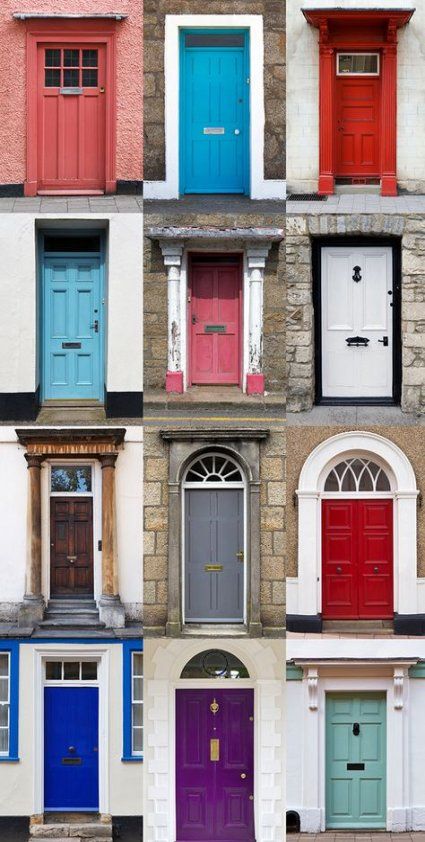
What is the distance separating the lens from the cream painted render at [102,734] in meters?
12.5

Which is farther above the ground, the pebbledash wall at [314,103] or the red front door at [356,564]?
the pebbledash wall at [314,103]

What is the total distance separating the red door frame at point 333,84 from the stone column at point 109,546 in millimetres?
3479

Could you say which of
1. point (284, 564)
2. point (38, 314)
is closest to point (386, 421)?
point (284, 564)

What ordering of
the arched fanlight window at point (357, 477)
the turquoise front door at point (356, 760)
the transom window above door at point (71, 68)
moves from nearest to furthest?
the turquoise front door at point (356, 760) → the arched fanlight window at point (357, 477) → the transom window above door at point (71, 68)

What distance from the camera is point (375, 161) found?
41.9 feet

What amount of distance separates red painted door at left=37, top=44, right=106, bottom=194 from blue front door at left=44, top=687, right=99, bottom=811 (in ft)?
16.9

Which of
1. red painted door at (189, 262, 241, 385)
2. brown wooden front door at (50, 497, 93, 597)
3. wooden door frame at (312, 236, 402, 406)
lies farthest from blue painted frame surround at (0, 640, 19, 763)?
wooden door frame at (312, 236, 402, 406)

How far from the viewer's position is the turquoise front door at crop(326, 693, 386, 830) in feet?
40.7

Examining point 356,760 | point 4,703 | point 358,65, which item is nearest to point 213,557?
point 356,760

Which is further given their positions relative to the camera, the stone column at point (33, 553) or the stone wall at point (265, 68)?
the stone wall at point (265, 68)

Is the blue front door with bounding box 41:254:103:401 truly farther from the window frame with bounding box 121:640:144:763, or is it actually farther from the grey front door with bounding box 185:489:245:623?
the window frame with bounding box 121:640:144:763

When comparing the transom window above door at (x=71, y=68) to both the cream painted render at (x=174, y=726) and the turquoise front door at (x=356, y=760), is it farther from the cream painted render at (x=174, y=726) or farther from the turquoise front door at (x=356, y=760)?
the turquoise front door at (x=356, y=760)

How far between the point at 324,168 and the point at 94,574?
15.2 feet

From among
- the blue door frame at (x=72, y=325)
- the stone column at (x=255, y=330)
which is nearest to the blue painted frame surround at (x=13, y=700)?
the blue door frame at (x=72, y=325)
